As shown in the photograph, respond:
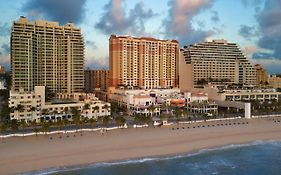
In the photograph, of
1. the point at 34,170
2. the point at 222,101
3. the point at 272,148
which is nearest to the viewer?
the point at 34,170

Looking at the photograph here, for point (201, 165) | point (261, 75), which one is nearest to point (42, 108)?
point (201, 165)

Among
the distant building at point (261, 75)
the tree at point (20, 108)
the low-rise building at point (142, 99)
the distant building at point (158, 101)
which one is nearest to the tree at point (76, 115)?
the tree at point (20, 108)

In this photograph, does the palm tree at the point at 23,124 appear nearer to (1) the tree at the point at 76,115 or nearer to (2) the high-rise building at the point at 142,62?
(1) the tree at the point at 76,115

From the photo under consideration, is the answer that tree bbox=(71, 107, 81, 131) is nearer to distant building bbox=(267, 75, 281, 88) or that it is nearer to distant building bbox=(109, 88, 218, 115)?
distant building bbox=(109, 88, 218, 115)

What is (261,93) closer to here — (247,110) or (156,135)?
(247,110)

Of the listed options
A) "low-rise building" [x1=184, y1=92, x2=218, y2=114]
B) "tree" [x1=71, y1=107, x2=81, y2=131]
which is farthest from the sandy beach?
"low-rise building" [x1=184, y1=92, x2=218, y2=114]

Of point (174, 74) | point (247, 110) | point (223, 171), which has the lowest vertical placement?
point (223, 171)

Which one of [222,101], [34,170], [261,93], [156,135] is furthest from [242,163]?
[261,93]

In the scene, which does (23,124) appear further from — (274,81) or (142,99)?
(274,81)
